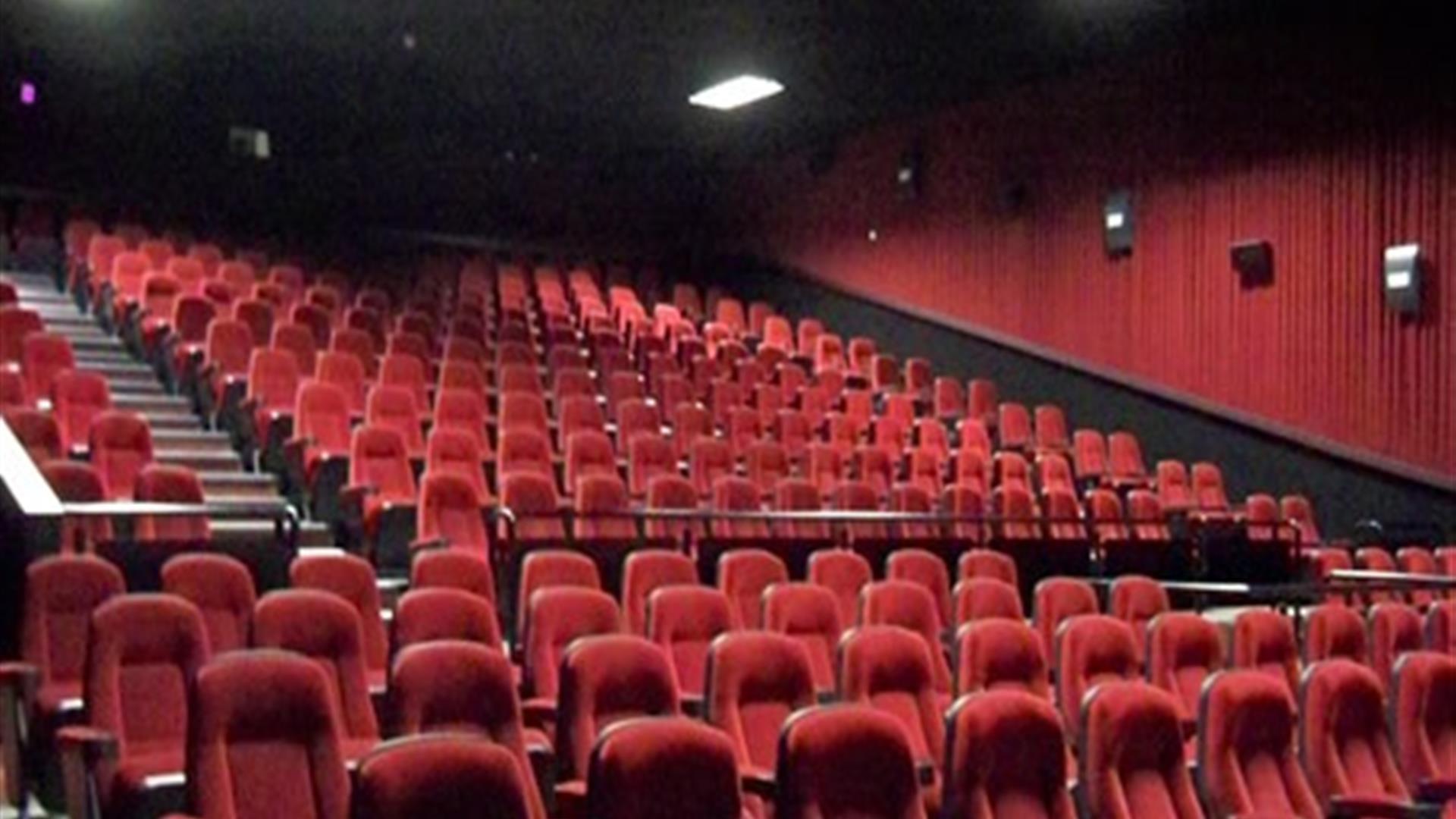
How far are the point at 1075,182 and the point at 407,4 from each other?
3479 millimetres

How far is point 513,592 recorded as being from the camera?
3824mm

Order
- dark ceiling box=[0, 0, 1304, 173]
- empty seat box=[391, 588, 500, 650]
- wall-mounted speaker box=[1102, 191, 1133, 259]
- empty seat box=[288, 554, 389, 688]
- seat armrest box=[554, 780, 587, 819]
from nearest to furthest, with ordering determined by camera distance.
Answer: seat armrest box=[554, 780, 587, 819] < empty seat box=[391, 588, 500, 650] < empty seat box=[288, 554, 389, 688] < dark ceiling box=[0, 0, 1304, 173] < wall-mounted speaker box=[1102, 191, 1133, 259]

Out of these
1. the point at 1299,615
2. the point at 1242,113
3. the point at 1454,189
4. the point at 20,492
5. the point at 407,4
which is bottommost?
the point at 1299,615

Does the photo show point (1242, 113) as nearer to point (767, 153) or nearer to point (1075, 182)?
point (1075, 182)

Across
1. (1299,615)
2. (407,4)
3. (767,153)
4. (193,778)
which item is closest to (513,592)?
(193,778)

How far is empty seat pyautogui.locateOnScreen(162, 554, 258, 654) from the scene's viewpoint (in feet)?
9.73

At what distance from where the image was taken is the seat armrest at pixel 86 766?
231cm

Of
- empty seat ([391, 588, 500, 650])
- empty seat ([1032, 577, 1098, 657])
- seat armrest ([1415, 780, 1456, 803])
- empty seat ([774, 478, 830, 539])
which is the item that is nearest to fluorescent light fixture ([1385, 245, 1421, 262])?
empty seat ([774, 478, 830, 539])

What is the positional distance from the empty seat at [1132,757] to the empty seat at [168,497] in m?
2.25

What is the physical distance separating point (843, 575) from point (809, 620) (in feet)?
1.88

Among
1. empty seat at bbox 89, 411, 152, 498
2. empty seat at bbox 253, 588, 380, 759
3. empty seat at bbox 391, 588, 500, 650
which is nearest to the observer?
empty seat at bbox 253, 588, 380, 759

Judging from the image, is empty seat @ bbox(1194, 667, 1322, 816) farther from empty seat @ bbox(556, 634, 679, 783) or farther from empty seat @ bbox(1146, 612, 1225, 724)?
empty seat @ bbox(556, 634, 679, 783)

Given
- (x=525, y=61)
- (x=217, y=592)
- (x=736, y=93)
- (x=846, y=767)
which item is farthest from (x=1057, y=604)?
(x=736, y=93)

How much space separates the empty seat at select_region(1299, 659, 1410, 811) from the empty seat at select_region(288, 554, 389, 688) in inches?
72.3
